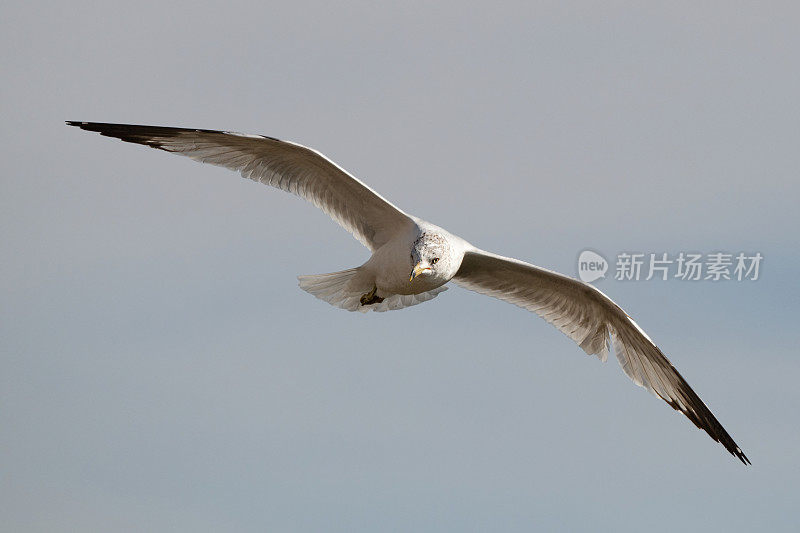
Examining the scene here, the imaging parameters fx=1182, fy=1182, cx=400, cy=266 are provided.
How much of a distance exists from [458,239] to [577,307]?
2.08m

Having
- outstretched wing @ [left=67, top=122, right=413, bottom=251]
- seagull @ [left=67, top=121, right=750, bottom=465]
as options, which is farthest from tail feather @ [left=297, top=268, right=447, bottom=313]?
outstretched wing @ [left=67, top=122, right=413, bottom=251]

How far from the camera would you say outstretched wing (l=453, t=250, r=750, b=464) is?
13.5 metres

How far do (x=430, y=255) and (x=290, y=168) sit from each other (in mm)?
1883

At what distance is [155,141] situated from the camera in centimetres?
1230

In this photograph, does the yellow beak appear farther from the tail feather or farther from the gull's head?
the tail feather

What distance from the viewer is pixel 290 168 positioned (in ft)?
41.7

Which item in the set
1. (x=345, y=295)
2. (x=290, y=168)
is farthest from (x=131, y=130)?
(x=345, y=295)

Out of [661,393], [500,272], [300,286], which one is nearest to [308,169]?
[300,286]

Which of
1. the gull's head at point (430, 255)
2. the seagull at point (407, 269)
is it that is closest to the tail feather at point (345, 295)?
the seagull at point (407, 269)

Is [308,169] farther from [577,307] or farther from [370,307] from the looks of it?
[577,307]

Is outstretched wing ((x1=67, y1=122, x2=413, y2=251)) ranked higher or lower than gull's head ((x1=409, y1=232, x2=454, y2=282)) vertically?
higher

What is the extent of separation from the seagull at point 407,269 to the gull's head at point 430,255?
1cm

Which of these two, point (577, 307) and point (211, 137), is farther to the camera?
point (577, 307)

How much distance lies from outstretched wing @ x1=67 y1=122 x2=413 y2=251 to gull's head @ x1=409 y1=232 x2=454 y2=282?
572 mm
